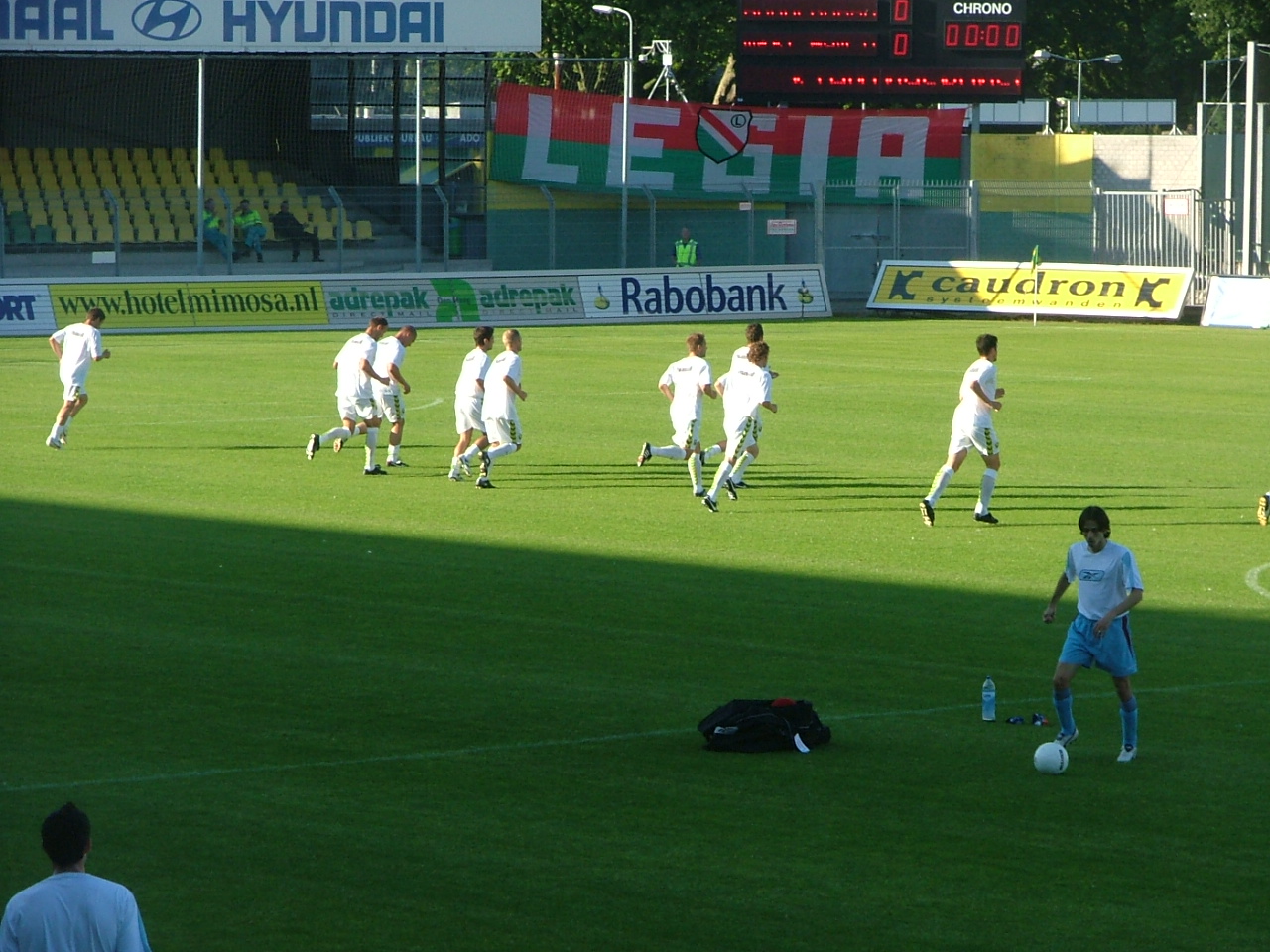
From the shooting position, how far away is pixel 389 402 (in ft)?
72.4

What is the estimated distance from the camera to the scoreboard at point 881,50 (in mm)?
49000

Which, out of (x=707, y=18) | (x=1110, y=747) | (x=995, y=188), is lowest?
(x=1110, y=747)

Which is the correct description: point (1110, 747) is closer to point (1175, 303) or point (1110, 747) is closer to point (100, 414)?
point (100, 414)

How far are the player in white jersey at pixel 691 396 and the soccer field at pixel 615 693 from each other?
648mm

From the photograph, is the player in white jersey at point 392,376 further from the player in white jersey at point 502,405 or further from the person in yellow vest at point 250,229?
the person in yellow vest at point 250,229

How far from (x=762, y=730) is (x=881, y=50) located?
4108cm

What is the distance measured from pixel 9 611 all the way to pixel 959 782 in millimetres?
7924

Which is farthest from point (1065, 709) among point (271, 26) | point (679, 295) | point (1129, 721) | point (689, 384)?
point (271, 26)

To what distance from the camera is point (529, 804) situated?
9609 millimetres

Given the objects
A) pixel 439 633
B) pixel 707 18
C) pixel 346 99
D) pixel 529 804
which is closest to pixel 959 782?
pixel 529 804

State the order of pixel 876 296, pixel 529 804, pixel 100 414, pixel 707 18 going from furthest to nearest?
pixel 707 18
pixel 876 296
pixel 100 414
pixel 529 804

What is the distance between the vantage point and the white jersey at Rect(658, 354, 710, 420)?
796 inches

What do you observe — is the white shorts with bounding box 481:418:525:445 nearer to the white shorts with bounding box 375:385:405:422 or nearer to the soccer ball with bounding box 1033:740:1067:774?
the white shorts with bounding box 375:385:405:422

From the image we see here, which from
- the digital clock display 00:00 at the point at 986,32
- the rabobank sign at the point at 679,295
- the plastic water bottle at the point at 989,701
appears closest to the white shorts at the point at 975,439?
the plastic water bottle at the point at 989,701
